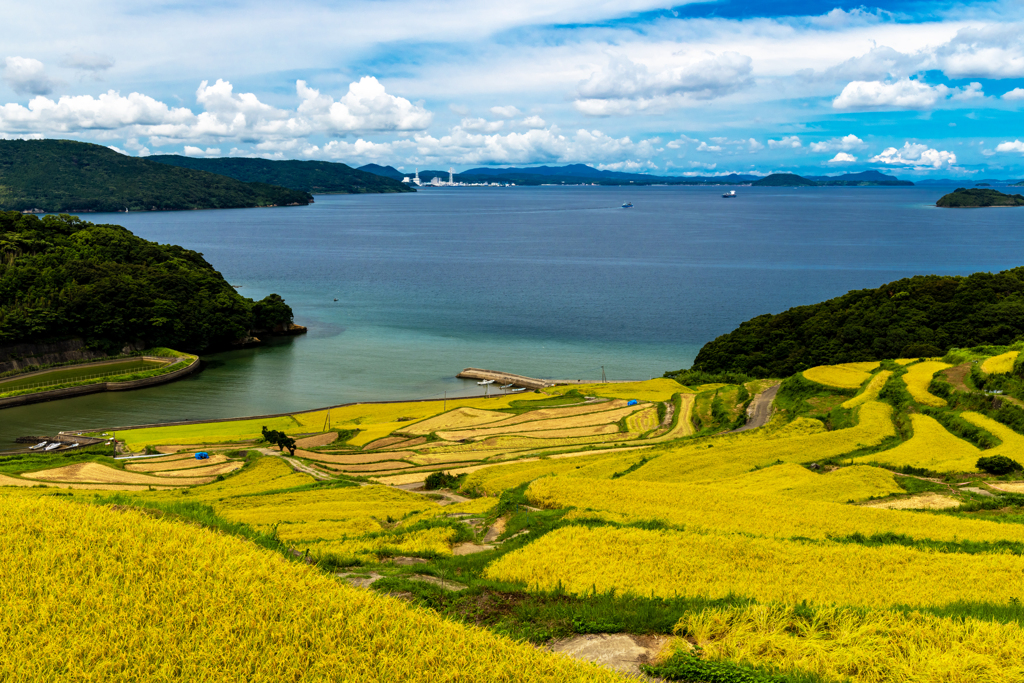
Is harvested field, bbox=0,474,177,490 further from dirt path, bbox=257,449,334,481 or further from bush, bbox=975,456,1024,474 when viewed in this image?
bush, bbox=975,456,1024,474

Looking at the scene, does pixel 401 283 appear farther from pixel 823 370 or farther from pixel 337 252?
pixel 823 370

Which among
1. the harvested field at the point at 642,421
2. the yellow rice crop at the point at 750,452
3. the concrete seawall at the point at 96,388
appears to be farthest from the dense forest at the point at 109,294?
the yellow rice crop at the point at 750,452

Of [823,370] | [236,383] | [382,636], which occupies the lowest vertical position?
[236,383]

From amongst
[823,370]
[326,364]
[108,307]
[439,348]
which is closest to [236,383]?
[326,364]

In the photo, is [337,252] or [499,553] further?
[337,252]

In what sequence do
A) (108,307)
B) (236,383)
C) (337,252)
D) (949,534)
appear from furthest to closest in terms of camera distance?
(337,252) < (108,307) < (236,383) < (949,534)

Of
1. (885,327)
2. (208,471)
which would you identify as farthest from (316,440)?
(885,327)

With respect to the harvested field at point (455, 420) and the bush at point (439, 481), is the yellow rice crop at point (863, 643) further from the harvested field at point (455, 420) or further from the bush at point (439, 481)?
the harvested field at point (455, 420)
